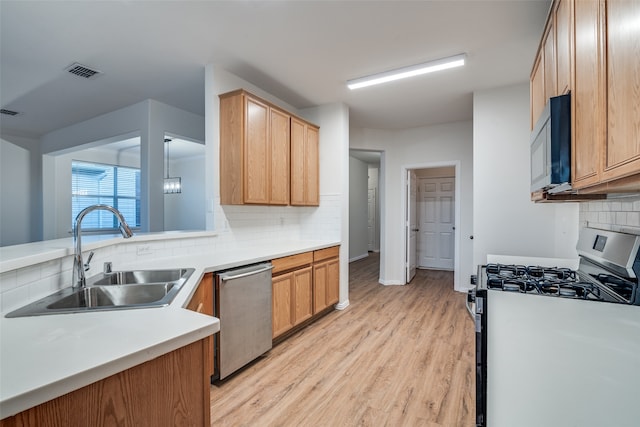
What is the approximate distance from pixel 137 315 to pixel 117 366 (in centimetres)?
34

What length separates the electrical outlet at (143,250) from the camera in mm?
2252

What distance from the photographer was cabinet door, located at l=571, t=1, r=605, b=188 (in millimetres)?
995

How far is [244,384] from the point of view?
86.5 inches

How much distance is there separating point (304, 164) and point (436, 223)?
151 inches

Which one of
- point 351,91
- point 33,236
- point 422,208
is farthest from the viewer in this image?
point 422,208

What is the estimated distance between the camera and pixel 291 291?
2936 millimetres

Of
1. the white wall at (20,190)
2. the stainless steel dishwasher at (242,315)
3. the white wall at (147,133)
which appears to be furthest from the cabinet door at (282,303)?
the white wall at (20,190)

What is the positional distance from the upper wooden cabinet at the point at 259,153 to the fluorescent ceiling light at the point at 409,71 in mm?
845

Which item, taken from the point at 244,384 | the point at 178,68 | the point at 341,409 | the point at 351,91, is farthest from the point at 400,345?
the point at 178,68

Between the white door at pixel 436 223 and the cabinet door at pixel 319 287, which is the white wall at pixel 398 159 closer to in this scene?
the white door at pixel 436 223

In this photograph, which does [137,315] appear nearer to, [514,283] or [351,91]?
[514,283]

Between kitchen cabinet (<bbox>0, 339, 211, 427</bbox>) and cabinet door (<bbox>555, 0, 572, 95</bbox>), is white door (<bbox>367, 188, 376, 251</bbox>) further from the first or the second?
kitchen cabinet (<bbox>0, 339, 211, 427</bbox>)

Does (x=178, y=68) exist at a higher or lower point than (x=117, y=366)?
higher

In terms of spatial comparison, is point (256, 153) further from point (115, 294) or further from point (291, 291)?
point (115, 294)
